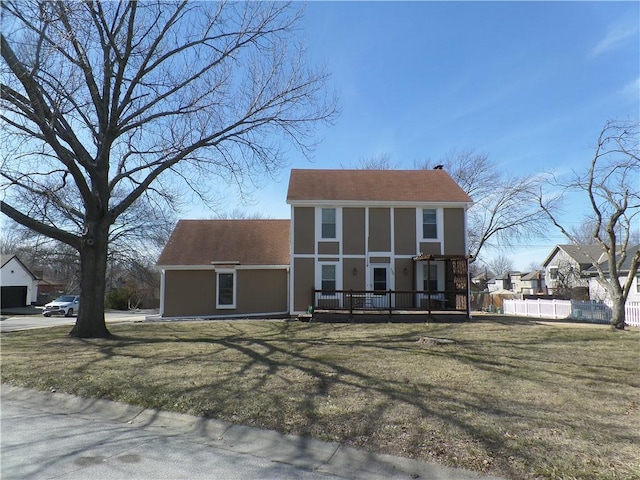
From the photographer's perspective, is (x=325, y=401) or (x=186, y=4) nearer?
(x=325, y=401)

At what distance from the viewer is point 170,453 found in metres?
4.63

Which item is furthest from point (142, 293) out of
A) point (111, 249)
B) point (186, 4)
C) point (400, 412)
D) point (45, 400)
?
point (400, 412)

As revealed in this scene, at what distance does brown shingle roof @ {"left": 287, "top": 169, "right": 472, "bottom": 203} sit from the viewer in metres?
19.8

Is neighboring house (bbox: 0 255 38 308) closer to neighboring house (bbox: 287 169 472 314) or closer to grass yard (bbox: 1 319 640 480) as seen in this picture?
neighboring house (bbox: 287 169 472 314)

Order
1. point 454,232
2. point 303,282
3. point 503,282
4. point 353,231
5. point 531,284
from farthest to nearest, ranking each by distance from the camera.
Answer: point 503,282
point 531,284
point 454,232
point 353,231
point 303,282

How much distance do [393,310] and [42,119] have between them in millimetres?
13070

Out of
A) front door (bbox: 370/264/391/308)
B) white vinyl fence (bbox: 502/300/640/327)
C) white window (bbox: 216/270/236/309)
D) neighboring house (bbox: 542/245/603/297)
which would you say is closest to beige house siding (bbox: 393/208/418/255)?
front door (bbox: 370/264/391/308)

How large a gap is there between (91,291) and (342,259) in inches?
404

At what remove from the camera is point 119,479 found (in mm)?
3986

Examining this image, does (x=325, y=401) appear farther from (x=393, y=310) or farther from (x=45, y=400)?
(x=393, y=310)

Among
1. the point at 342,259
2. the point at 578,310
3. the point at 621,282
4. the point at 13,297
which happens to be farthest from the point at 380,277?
the point at 13,297

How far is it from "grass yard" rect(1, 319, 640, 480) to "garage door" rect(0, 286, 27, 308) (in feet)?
113

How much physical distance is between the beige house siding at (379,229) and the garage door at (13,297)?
36958 mm

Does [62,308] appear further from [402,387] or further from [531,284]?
[531,284]
